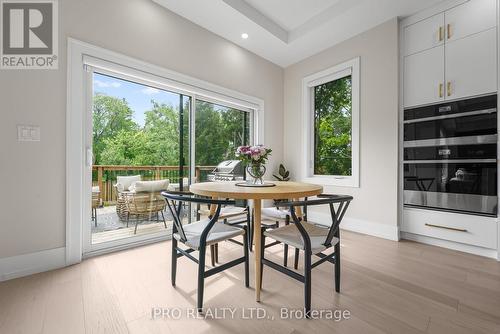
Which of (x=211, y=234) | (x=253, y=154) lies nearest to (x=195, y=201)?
(x=211, y=234)

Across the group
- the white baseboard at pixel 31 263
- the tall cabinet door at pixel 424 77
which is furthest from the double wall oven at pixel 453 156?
the white baseboard at pixel 31 263

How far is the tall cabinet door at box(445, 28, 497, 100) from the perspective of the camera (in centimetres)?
219

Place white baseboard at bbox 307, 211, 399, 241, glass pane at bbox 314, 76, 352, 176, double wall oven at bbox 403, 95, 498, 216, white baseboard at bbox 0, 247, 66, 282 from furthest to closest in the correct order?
1. glass pane at bbox 314, 76, 352, 176
2. white baseboard at bbox 307, 211, 399, 241
3. double wall oven at bbox 403, 95, 498, 216
4. white baseboard at bbox 0, 247, 66, 282

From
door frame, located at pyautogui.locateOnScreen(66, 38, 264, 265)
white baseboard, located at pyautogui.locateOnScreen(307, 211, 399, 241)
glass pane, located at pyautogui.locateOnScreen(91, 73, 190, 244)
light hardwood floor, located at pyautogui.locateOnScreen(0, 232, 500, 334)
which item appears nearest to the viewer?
light hardwood floor, located at pyautogui.locateOnScreen(0, 232, 500, 334)

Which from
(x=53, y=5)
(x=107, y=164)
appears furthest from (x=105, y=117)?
(x=53, y=5)

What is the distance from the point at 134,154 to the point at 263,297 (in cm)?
200

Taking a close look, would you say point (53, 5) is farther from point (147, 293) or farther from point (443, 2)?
point (443, 2)

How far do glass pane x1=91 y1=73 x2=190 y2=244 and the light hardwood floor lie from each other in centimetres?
48

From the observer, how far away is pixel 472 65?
2289 millimetres

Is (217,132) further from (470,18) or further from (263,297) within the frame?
(470,18)

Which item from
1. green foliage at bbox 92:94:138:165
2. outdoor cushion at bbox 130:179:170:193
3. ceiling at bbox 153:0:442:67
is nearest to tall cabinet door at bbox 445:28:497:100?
ceiling at bbox 153:0:442:67

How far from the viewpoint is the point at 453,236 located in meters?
2.40

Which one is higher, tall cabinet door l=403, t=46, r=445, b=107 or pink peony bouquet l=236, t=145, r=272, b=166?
tall cabinet door l=403, t=46, r=445, b=107

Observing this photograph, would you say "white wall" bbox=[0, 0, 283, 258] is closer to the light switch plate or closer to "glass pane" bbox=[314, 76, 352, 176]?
the light switch plate
